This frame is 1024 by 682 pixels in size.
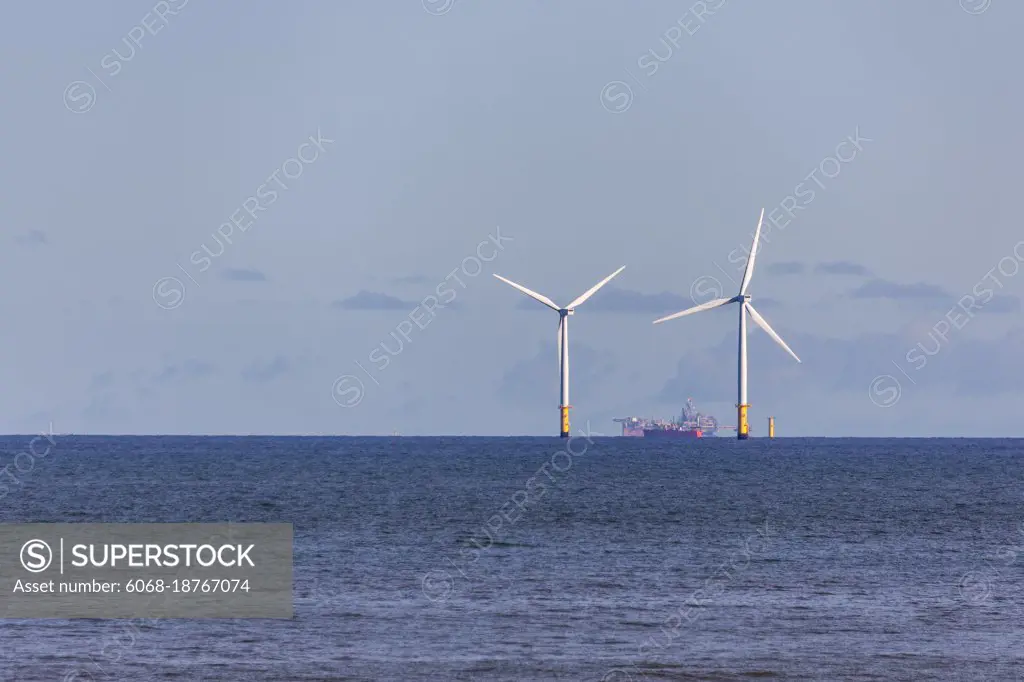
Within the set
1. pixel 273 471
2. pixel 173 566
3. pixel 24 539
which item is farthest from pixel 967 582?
pixel 273 471

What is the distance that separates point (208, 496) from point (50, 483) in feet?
103

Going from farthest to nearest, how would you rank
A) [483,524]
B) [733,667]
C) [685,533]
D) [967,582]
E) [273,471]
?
[273,471] < [483,524] < [685,533] < [967,582] < [733,667]

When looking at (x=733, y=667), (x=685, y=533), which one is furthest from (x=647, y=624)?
(x=685, y=533)

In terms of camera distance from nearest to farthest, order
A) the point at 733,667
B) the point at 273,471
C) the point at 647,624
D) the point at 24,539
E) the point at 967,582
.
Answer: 1. the point at 733,667
2. the point at 647,624
3. the point at 967,582
4. the point at 24,539
5. the point at 273,471

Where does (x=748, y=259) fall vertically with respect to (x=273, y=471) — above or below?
above

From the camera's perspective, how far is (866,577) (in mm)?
58375

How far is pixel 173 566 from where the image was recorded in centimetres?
5912

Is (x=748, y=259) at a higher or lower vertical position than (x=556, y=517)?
higher

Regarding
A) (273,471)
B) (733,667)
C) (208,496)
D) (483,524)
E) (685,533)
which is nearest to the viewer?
(733,667)

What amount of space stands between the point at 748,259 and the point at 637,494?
7286cm

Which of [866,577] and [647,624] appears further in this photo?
[866,577]

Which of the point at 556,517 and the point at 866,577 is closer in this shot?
the point at 866,577

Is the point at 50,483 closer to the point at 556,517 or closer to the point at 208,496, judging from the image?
the point at 208,496

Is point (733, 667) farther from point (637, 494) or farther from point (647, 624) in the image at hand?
point (637, 494)
